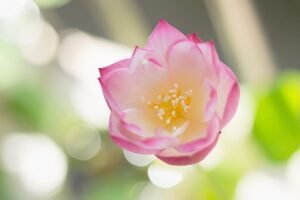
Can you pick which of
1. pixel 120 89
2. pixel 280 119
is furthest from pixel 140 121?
pixel 280 119

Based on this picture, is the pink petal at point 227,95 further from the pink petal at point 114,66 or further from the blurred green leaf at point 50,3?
the blurred green leaf at point 50,3

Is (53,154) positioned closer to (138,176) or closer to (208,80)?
(138,176)

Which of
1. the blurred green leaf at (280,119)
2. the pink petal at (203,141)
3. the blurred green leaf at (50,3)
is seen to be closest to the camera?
the pink petal at (203,141)

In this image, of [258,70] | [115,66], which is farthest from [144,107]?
[258,70]

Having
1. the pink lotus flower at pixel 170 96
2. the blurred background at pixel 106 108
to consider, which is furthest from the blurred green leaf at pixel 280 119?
the pink lotus flower at pixel 170 96

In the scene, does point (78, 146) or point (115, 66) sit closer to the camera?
point (115, 66)

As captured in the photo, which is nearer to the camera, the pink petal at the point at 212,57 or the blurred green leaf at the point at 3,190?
the pink petal at the point at 212,57

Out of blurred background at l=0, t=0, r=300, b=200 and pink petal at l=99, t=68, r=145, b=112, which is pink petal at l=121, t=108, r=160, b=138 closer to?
pink petal at l=99, t=68, r=145, b=112
